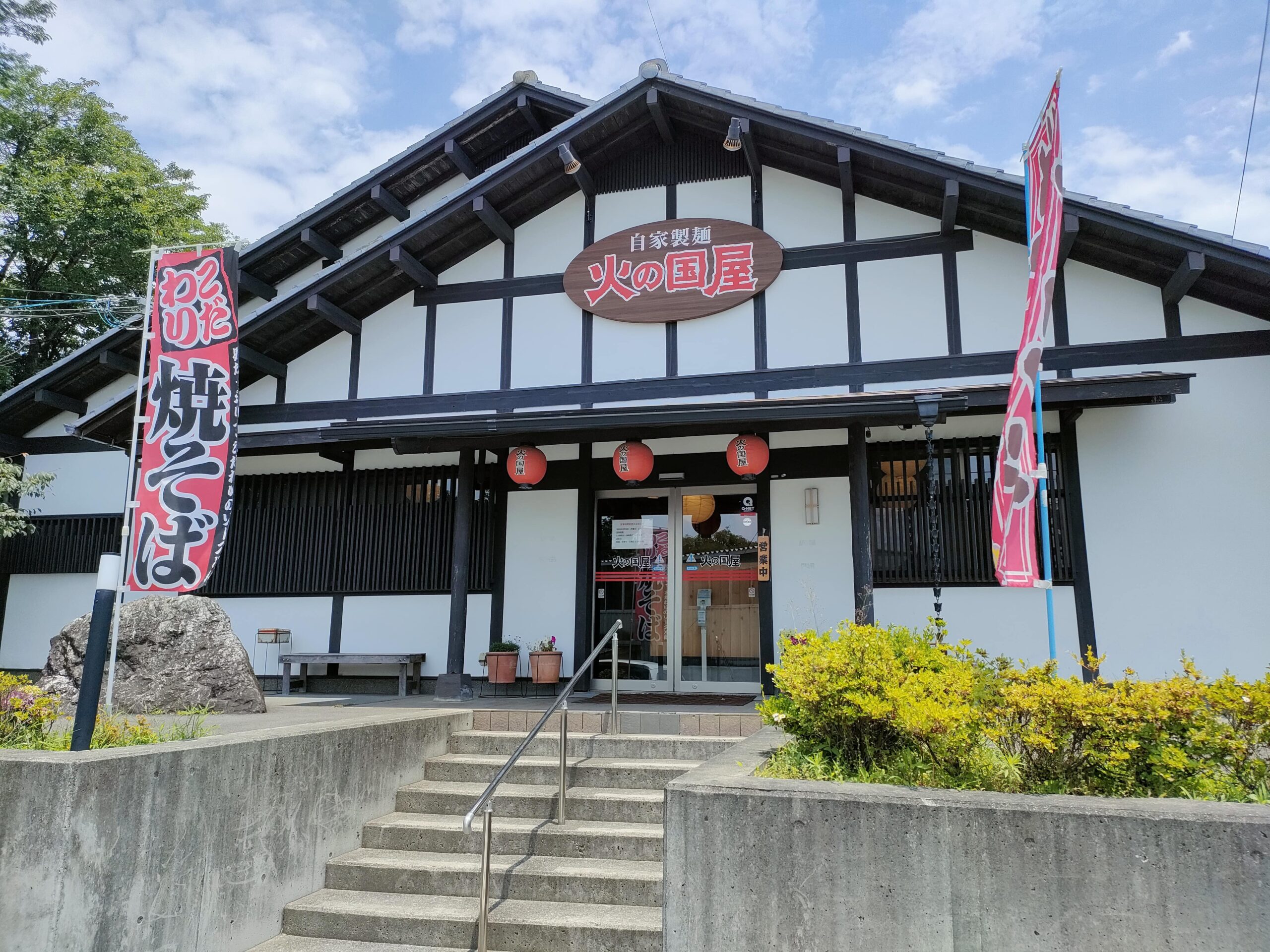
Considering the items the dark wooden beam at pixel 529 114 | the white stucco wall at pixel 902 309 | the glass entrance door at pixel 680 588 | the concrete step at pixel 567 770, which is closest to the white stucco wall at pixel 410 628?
the glass entrance door at pixel 680 588

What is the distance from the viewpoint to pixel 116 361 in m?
12.0

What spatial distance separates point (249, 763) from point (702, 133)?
855 centimetres

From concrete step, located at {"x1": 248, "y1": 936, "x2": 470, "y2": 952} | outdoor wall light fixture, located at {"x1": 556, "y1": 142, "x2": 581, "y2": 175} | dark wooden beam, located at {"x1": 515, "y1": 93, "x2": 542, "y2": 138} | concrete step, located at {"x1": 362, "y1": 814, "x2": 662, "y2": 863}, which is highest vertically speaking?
dark wooden beam, located at {"x1": 515, "y1": 93, "x2": 542, "y2": 138}

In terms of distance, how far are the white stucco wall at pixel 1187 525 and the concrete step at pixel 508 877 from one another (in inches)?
228

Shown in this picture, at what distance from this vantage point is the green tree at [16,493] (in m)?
11.4

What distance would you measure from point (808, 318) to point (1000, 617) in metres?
3.80

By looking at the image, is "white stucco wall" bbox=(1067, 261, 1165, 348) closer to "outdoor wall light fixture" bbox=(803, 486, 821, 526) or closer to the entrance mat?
"outdoor wall light fixture" bbox=(803, 486, 821, 526)

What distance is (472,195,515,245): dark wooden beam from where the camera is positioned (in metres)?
10.2

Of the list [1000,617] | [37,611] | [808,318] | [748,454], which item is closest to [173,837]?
[748,454]

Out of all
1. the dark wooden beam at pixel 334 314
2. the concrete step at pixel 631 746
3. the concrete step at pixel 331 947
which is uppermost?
the dark wooden beam at pixel 334 314

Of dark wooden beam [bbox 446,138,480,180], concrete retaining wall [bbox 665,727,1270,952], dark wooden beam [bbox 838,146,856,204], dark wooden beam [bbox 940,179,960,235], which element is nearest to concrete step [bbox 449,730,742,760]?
concrete retaining wall [bbox 665,727,1270,952]

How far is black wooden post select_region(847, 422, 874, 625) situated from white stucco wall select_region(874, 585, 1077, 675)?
587 mm

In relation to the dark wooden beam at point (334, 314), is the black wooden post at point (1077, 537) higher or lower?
lower

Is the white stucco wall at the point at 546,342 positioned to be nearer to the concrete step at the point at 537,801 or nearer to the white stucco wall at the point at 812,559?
the white stucco wall at the point at 812,559
